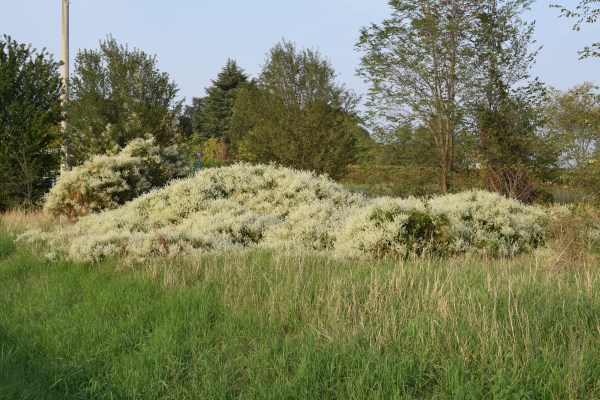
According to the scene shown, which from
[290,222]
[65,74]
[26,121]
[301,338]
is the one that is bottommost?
[301,338]

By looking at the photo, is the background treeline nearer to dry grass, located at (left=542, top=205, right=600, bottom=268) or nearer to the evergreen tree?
dry grass, located at (left=542, top=205, right=600, bottom=268)

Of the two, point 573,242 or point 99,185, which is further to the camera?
point 99,185

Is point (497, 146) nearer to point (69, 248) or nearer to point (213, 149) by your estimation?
point (69, 248)

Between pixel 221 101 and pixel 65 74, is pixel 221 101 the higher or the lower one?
the higher one

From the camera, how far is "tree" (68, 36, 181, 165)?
18.8 metres

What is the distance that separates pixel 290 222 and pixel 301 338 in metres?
6.27

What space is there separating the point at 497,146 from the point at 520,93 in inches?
83.4

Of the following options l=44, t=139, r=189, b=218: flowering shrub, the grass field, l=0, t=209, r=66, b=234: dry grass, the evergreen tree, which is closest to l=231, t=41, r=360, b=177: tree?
l=44, t=139, r=189, b=218: flowering shrub

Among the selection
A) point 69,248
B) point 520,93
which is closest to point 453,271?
point 69,248

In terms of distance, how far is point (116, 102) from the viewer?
1908cm

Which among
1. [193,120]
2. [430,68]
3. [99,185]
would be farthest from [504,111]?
[193,120]

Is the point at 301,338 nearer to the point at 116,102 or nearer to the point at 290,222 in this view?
the point at 290,222

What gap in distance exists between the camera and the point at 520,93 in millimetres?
18484

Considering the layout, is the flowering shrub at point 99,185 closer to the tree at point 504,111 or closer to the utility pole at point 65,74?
the utility pole at point 65,74
